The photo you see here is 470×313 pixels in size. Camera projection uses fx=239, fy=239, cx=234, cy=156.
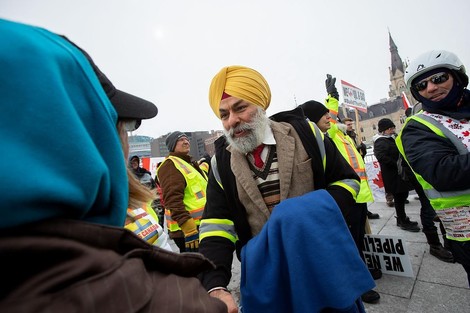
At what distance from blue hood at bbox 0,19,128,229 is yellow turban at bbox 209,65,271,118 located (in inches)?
54.0

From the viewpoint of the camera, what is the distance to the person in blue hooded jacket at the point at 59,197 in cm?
38

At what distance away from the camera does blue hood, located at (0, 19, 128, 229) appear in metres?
0.39

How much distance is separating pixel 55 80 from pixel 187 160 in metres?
3.60

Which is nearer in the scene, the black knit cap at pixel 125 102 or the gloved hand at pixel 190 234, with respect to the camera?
the black knit cap at pixel 125 102

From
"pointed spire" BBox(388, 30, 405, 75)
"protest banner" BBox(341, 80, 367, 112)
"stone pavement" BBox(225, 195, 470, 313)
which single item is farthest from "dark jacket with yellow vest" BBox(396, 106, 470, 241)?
"pointed spire" BBox(388, 30, 405, 75)

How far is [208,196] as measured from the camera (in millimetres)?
1714

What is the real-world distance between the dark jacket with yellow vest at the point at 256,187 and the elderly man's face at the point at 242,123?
0.31ft

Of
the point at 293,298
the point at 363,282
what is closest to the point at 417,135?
the point at 363,282

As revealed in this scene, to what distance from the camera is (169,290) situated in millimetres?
532

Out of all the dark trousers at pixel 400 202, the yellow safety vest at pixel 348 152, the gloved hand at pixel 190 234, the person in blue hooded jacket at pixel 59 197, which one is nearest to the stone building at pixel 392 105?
the dark trousers at pixel 400 202

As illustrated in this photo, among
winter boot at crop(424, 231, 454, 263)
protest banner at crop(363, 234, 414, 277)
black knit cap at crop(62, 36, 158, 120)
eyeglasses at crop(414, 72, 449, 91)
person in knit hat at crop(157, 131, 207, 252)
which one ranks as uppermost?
eyeglasses at crop(414, 72, 449, 91)

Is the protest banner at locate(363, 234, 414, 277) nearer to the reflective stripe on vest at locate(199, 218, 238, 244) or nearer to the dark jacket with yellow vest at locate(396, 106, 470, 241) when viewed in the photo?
the dark jacket with yellow vest at locate(396, 106, 470, 241)

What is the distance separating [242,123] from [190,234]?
7.08ft

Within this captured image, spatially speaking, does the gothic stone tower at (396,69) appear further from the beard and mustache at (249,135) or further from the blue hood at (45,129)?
the blue hood at (45,129)
